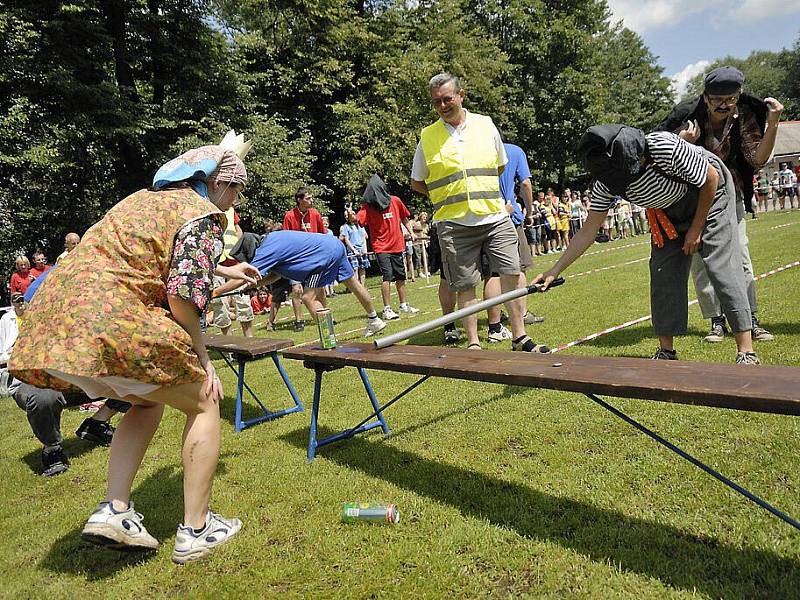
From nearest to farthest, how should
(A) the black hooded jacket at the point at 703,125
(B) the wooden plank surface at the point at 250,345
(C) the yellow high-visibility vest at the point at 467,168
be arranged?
1. (B) the wooden plank surface at the point at 250,345
2. (A) the black hooded jacket at the point at 703,125
3. (C) the yellow high-visibility vest at the point at 467,168

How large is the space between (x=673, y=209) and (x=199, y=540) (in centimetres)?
346

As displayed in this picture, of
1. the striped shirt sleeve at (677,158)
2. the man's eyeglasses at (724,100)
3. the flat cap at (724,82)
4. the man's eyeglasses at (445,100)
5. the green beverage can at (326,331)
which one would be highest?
the man's eyeglasses at (445,100)

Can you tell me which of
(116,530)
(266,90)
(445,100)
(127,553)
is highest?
(266,90)

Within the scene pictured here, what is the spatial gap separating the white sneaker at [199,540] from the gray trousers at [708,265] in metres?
3.21

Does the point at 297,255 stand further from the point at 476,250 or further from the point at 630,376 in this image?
the point at 630,376

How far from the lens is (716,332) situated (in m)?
5.15

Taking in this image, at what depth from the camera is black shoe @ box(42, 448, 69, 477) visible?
4.46 meters

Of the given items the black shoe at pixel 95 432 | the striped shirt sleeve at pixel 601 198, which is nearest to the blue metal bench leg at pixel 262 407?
the black shoe at pixel 95 432

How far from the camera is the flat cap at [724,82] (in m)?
4.18

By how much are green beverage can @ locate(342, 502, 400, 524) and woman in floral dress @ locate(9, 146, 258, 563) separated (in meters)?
0.66

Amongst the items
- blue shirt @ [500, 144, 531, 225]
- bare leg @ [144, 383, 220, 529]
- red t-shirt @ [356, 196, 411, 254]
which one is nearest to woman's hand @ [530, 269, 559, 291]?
bare leg @ [144, 383, 220, 529]

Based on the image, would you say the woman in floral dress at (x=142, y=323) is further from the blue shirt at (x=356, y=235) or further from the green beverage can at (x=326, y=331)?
the blue shirt at (x=356, y=235)

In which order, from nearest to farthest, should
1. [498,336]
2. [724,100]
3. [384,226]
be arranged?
[724,100] < [498,336] < [384,226]

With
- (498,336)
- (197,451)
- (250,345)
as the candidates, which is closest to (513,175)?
(498,336)
